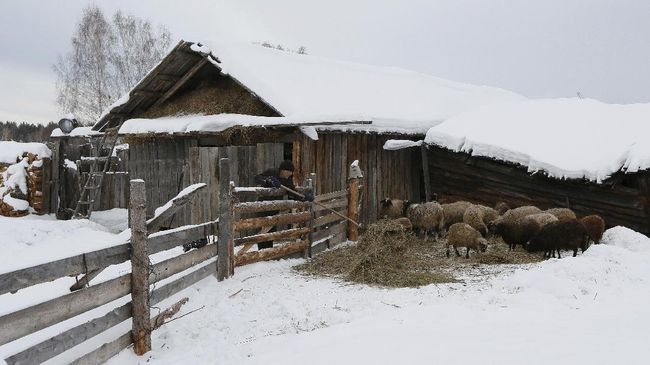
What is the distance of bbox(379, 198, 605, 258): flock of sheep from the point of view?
8.64 m

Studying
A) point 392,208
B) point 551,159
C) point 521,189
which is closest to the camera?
point 551,159

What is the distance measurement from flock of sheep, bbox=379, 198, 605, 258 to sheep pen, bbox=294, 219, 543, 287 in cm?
28

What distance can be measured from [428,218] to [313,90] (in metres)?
4.70

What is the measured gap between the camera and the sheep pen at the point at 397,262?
7238mm

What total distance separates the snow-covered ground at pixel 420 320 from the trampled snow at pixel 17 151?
11.0m

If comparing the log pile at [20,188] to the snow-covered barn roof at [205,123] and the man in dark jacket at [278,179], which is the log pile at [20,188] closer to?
the snow-covered barn roof at [205,123]

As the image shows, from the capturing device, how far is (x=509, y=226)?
958cm

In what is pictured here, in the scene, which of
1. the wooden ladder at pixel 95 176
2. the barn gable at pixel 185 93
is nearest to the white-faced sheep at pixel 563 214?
the barn gable at pixel 185 93

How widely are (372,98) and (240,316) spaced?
10.3m

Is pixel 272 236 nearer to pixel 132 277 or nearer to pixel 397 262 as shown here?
pixel 397 262

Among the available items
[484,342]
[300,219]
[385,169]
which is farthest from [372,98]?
[484,342]

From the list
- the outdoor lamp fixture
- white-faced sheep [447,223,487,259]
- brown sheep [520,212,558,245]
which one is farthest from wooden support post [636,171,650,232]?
the outdoor lamp fixture

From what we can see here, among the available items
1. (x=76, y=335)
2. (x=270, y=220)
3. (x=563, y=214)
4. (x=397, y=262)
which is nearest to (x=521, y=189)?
(x=563, y=214)

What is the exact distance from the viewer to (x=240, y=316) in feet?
19.0
